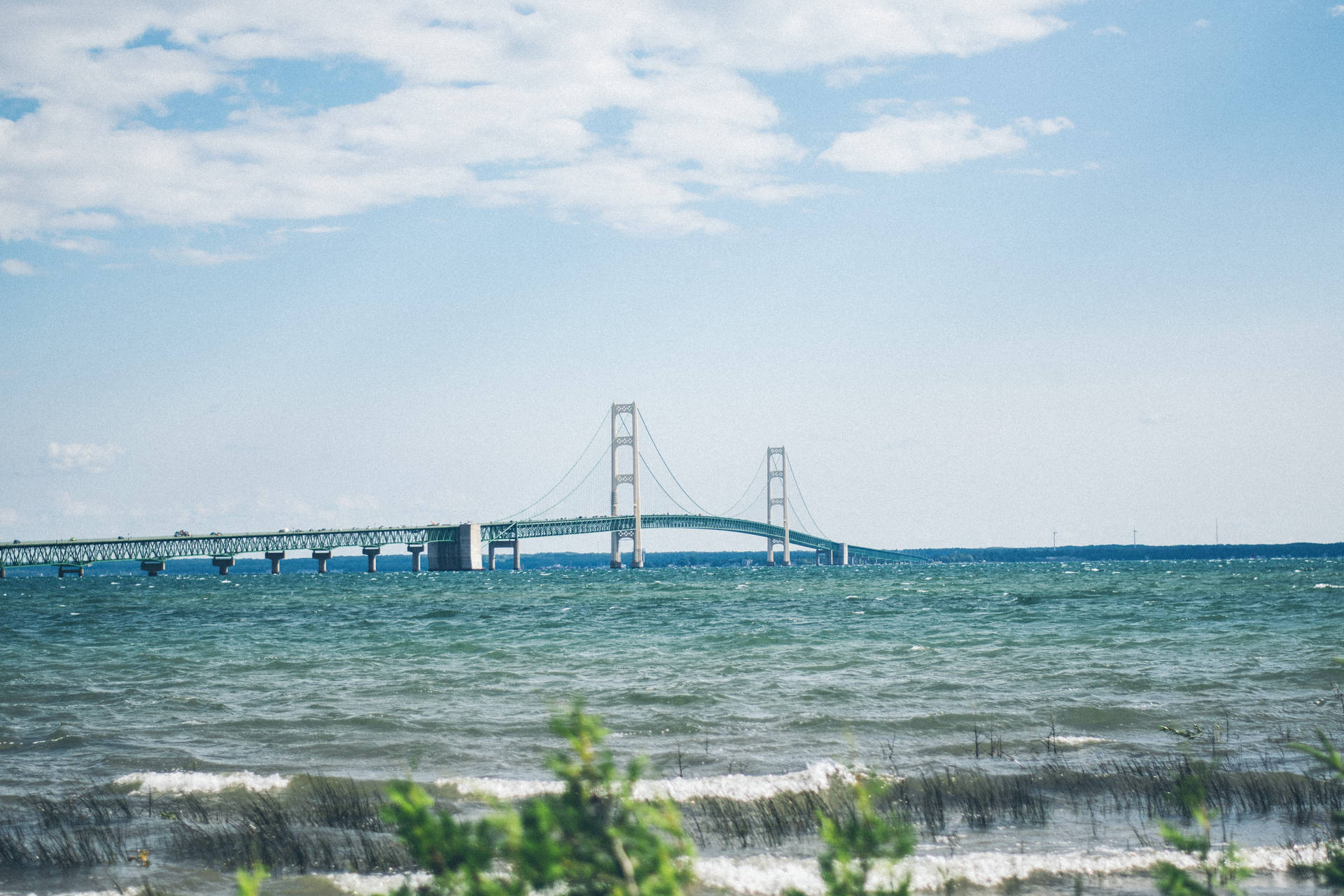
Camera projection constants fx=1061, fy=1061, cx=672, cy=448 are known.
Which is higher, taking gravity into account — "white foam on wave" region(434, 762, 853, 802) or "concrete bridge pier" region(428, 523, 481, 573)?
"white foam on wave" region(434, 762, 853, 802)

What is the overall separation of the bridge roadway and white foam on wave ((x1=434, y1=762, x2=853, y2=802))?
78.5 meters

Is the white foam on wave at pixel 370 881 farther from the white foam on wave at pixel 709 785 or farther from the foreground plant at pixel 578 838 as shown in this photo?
the foreground plant at pixel 578 838

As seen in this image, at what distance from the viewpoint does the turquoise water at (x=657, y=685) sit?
980cm

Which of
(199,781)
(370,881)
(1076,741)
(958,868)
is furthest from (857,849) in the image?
(1076,741)

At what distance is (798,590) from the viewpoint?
149 feet

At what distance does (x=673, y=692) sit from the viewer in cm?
1323

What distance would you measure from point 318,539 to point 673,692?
8824 cm

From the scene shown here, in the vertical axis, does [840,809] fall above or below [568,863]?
below

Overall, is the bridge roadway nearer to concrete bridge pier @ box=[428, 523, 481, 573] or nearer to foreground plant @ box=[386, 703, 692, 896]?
concrete bridge pier @ box=[428, 523, 481, 573]

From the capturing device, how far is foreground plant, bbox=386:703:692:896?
2.38m

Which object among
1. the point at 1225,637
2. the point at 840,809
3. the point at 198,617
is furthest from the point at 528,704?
the point at 198,617

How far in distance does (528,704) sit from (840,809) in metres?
5.68

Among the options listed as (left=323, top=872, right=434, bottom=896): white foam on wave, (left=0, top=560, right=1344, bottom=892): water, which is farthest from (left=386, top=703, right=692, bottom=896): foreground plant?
(left=323, top=872, right=434, bottom=896): white foam on wave

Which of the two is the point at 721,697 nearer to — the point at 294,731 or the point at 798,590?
the point at 294,731
